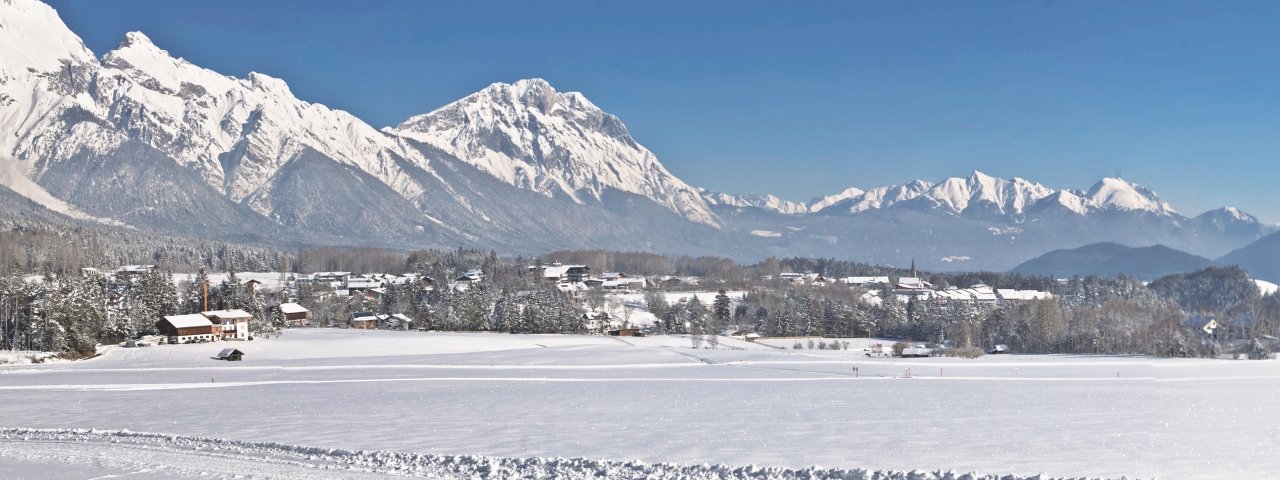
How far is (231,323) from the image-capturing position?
3105 inches

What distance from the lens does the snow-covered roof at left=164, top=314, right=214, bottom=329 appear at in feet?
250

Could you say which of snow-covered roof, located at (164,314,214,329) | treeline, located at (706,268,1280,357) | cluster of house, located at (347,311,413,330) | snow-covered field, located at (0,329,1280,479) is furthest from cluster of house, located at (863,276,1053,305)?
snow-covered roof, located at (164,314,214,329)

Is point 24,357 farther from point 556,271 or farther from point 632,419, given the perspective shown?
point 556,271

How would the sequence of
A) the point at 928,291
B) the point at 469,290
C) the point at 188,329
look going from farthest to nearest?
1. the point at 928,291
2. the point at 469,290
3. the point at 188,329

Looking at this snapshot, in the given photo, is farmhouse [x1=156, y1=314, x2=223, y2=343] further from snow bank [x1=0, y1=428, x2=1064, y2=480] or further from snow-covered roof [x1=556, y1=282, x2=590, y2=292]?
snow-covered roof [x1=556, y1=282, x2=590, y2=292]

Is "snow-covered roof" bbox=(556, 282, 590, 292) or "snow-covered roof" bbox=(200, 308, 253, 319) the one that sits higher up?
"snow-covered roof" bbox=(556, 282, 590, 292)

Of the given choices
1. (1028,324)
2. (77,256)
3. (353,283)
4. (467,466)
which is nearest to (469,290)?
(1028,324)

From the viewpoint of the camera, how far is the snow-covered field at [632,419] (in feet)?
71.3

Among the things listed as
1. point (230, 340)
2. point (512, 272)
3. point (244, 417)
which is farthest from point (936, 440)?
point (512, 272)

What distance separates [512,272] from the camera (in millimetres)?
163125

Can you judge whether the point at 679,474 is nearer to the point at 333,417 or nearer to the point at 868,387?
the point at 333,417

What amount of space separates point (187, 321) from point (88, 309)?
9.94 metres

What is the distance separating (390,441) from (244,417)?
8.90 meters

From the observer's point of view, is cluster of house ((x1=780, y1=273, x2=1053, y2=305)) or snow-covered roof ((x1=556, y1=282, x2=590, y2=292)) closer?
cluster of house ((x1=780, y1=273, x2=1053, y2=305))
